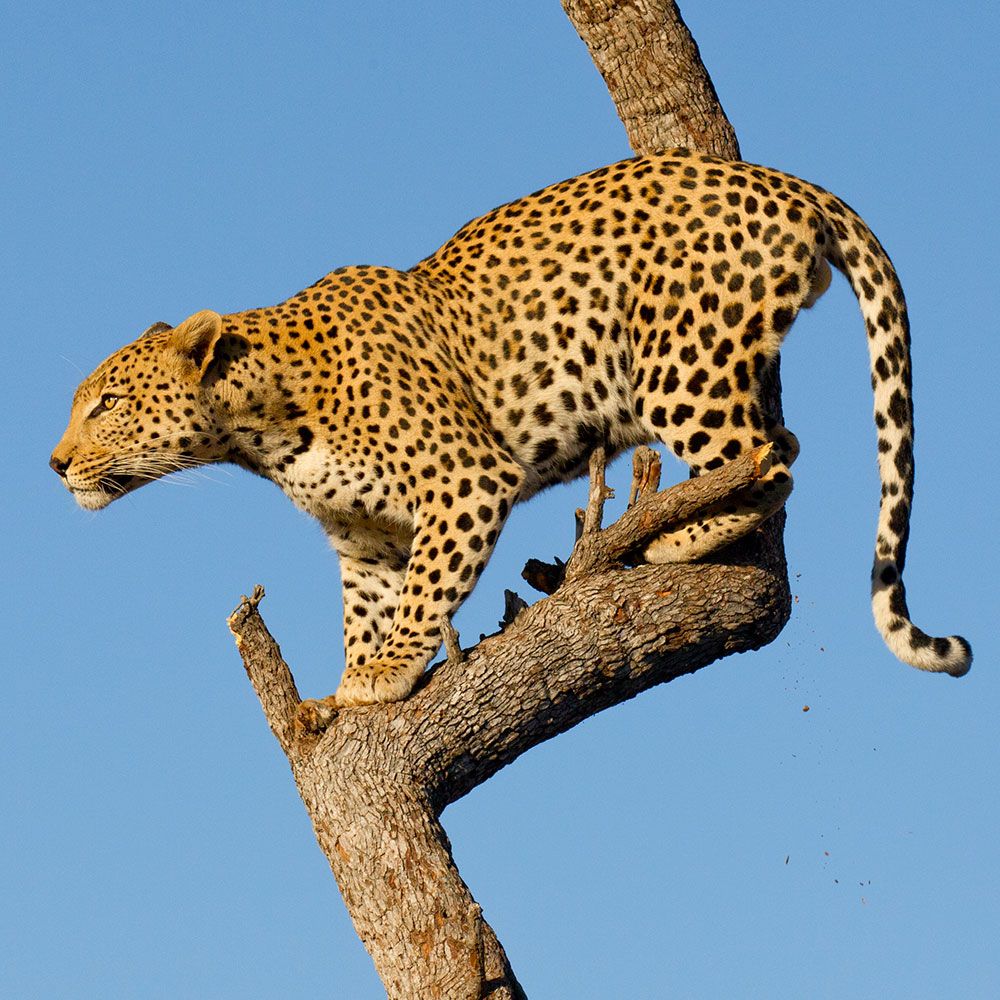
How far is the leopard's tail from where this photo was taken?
10695 mm

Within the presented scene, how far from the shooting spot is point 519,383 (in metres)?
10.9

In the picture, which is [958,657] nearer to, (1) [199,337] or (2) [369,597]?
(2) [369,597]

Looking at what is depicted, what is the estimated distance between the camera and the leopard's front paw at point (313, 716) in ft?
33.3

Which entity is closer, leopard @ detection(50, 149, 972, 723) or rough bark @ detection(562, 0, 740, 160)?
leopard @ detection(50, 149, 972, 723)

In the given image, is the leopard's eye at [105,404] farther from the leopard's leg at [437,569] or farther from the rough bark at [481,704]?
the leopard's leg at [437,569]

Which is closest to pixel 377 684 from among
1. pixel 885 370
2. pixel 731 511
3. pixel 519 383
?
pixel 519 383

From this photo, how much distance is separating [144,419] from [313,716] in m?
2.08

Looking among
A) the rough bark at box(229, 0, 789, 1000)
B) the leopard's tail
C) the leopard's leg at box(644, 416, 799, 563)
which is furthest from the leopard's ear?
the leopard's tail

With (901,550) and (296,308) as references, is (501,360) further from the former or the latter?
(901,550)

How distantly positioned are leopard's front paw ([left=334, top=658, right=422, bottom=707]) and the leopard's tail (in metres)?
2.78

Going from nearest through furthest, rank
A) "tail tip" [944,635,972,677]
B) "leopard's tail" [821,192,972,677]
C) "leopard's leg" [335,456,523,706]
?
"leopard's leg" [335,456,523,706] < "tail tip" [944,635,972,677] < "leopard's tail" [821,192,972,677]

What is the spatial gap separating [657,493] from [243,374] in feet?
8.33

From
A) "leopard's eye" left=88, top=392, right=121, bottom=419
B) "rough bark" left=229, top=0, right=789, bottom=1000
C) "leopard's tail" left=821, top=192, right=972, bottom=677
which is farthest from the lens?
"leopard's eye" left=88, top=392, right=121, bottom=419

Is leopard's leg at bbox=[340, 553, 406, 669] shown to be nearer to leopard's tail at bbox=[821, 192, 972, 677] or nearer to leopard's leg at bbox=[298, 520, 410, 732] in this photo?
leopard's leg at bbox=[298, 520, 410, 732]
